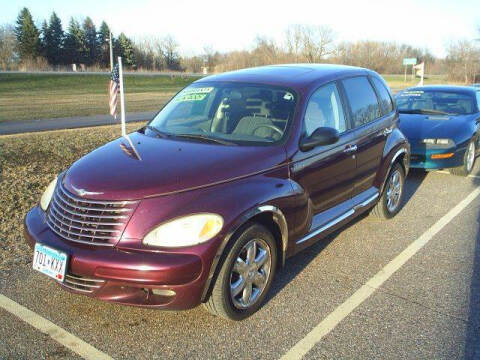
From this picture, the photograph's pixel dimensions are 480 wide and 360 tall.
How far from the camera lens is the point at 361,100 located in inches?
192

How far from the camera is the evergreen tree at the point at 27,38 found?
190 feet

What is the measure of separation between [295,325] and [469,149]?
6.25 meters

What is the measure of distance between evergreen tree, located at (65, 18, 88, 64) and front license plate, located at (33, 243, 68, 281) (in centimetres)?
6620

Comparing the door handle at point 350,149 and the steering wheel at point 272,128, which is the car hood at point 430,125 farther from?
the steering wheel at point 272,128

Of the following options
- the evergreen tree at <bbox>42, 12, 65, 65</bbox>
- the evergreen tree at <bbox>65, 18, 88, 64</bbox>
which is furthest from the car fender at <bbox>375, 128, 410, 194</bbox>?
the evergreen tree at <bbox>65, 18, 88, 64</bbox>

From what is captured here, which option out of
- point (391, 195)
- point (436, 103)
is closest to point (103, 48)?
point (436, 103)

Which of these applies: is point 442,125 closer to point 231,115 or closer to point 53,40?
point 231,115

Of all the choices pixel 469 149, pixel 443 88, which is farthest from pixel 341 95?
pixel 443 88

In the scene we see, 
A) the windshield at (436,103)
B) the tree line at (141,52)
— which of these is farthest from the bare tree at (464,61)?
the windshield at (436,103)

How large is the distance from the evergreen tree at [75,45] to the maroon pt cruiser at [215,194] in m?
64.8

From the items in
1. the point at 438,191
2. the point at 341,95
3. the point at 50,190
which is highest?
the point at 341,95

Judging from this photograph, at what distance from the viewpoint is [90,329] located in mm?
3160

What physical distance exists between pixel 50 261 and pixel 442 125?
701 cm

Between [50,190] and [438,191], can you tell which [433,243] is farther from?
[50,190]
